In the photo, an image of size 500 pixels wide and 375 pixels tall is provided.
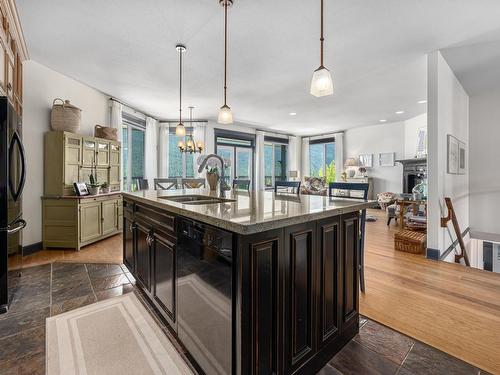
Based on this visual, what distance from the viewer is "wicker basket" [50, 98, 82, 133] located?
3.60 metres

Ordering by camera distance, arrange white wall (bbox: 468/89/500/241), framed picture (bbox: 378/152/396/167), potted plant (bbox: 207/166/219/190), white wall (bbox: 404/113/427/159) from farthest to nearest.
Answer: framed picture (bbox: 378/152/396/167) → white wall (bbox: 404/113/427/159) → white wall (bbox: 468/89/500/241) → potted plant (bbox: 207/166/219/190)

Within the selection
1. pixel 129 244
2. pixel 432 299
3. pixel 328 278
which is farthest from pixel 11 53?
pixel 432 299

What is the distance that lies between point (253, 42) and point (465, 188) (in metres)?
4.88

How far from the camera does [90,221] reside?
377 cm

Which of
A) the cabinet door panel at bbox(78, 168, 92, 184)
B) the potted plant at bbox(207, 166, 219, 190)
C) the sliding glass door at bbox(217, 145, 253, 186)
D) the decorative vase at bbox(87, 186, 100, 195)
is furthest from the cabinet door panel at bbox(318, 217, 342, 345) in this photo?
the sliding glass door at bbox(217, 145, 253, 186)

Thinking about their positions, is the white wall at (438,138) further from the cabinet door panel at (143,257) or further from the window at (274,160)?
the window at (274,160)

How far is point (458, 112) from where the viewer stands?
13.9ft

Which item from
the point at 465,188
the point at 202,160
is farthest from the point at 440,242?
the point at 202,160

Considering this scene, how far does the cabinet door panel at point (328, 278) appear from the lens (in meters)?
1.39

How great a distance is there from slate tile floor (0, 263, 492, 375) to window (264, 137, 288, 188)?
7.34 meters

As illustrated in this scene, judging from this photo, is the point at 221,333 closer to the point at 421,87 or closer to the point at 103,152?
the point at 103,152

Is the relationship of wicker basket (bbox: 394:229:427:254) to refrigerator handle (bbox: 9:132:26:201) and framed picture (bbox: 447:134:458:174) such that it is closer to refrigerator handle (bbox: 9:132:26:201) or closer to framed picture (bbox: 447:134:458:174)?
framed picture (bbox: 447:134:458:174)

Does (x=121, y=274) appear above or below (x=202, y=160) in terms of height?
below

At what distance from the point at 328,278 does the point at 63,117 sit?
417 cm
